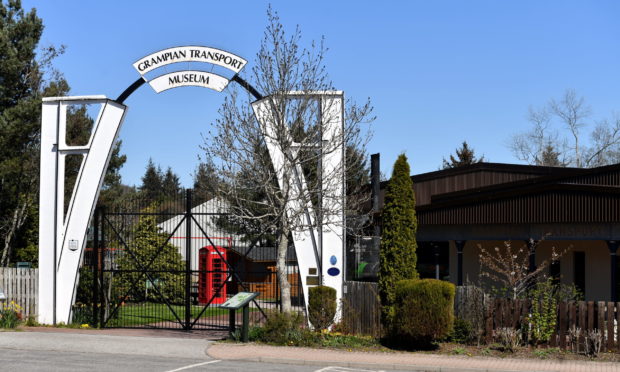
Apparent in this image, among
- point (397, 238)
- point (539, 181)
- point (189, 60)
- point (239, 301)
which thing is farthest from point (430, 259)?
point (239, 301)

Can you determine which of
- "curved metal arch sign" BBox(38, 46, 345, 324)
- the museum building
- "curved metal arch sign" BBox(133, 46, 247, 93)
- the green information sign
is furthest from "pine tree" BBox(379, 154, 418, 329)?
"curved metal arch sign" BBox(133, 46, 247, 93)

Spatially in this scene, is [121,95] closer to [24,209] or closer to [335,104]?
[335,104]

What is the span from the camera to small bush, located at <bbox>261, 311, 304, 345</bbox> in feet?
57.6

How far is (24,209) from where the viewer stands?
112ft

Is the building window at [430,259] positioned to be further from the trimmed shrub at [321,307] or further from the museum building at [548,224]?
the trimmed shrub at [321,307]

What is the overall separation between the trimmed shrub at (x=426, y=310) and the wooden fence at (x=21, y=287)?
10778 millimetres

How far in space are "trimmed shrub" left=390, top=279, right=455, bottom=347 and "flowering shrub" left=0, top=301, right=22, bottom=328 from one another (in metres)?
9.99

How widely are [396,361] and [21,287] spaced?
37.9ft

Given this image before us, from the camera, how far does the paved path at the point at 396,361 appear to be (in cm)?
1470

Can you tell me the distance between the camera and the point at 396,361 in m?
15.4

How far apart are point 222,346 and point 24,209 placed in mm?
19896

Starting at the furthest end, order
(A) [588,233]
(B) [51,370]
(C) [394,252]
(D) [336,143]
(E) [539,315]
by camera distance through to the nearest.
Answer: (A) [588,233] < (D) [336,143] < (C) [394,252] < (E) [539,315] < (B) [51,370]

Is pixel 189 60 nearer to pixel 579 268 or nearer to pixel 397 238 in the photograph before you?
pixel 397 238

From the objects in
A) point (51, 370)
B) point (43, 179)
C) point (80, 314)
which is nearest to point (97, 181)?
point (43, 179)
